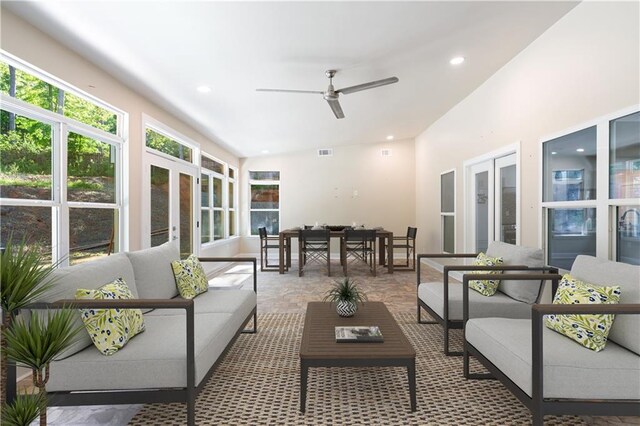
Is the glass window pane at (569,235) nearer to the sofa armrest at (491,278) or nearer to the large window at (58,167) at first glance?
the sofa armrest at (491,278)

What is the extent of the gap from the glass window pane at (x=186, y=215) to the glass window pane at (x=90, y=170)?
66.5 inches

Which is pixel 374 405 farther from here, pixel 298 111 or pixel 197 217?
pixel 197 217

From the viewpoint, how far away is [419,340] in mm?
3000

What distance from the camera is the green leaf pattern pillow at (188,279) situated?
9.15ft

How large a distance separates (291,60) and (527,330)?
3.10 m

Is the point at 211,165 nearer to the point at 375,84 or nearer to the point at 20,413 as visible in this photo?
the point at 375,84

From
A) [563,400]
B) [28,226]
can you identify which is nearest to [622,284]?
[563,400]

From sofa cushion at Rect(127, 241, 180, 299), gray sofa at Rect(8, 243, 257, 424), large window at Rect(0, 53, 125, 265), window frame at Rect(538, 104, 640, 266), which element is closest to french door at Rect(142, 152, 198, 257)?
large window at Rect(0, 53, 125, 265)

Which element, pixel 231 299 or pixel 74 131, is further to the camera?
pixel 74 131

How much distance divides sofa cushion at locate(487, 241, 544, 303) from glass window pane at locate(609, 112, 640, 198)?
75 centimetres

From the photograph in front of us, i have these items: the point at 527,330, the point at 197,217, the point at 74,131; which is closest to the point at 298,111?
the point at 197,217

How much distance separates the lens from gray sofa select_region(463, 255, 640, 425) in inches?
60.0

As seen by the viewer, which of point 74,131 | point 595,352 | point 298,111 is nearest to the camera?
point 595,352

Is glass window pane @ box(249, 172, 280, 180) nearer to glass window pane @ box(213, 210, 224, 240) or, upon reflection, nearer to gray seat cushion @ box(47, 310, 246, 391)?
glass window pane @ box(213, 210, 224, 240)
